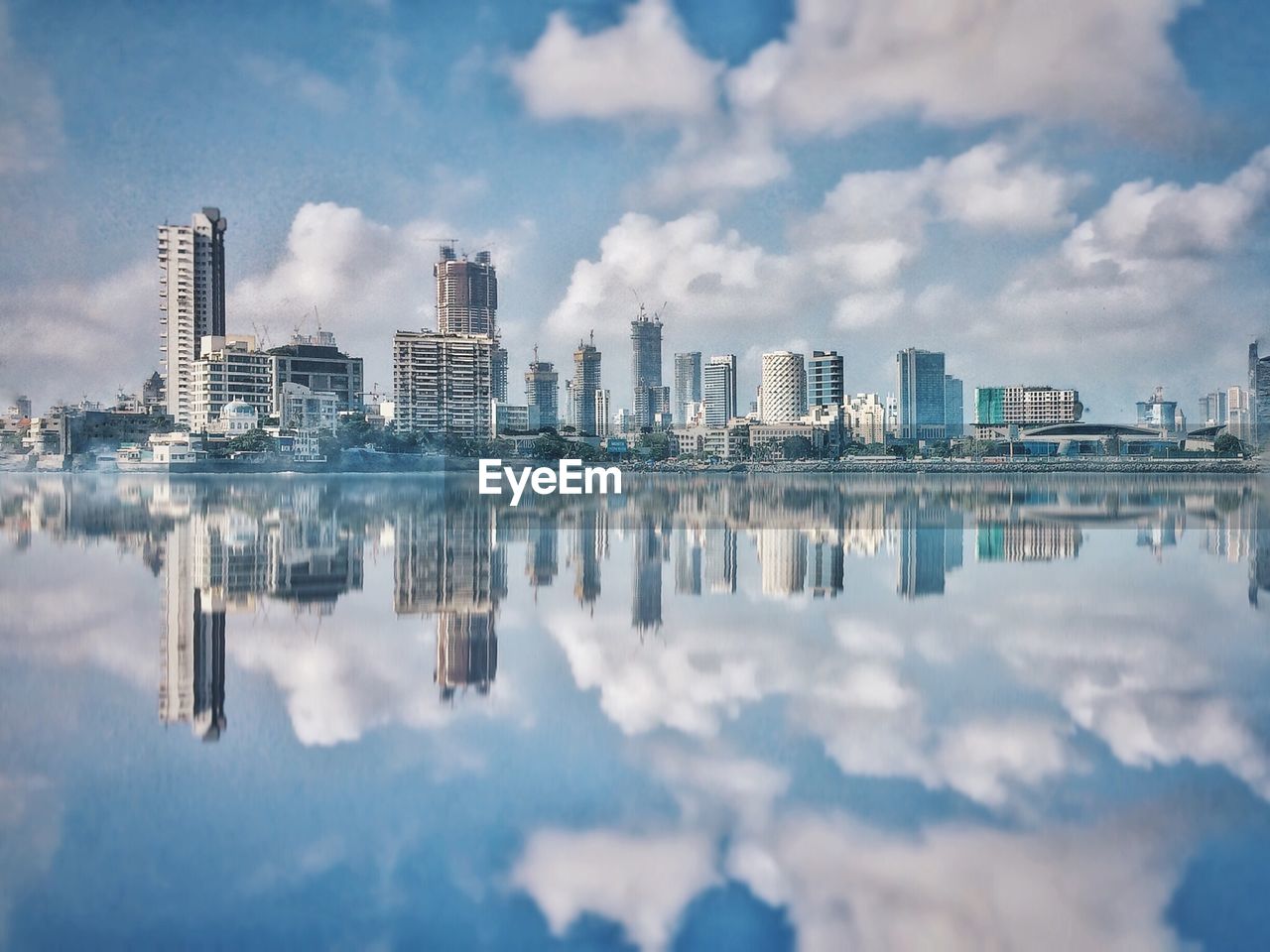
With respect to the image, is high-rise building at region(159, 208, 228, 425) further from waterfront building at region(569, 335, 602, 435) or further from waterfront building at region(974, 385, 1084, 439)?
waterfront building at region(974, 385, 1084, 439)

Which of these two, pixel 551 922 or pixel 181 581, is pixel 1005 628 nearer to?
pixel 551 922

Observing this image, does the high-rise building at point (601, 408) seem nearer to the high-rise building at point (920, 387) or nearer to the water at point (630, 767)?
the high-rise building at point (920, 387)

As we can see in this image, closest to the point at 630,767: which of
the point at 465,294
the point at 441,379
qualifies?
the point at 441,379

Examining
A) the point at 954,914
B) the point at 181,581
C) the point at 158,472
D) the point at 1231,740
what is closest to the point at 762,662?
the point at 1231,740

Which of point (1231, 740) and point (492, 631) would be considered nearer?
point (1231, 740)

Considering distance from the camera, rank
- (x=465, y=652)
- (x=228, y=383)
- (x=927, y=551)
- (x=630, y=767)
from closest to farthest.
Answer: (x=630, y=767) < (x=465, y=652) < (x=927, y=551) < (x=228, y=383)

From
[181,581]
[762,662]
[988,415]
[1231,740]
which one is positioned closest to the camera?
[1231,740]

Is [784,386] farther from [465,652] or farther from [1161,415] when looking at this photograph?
[465,652]
